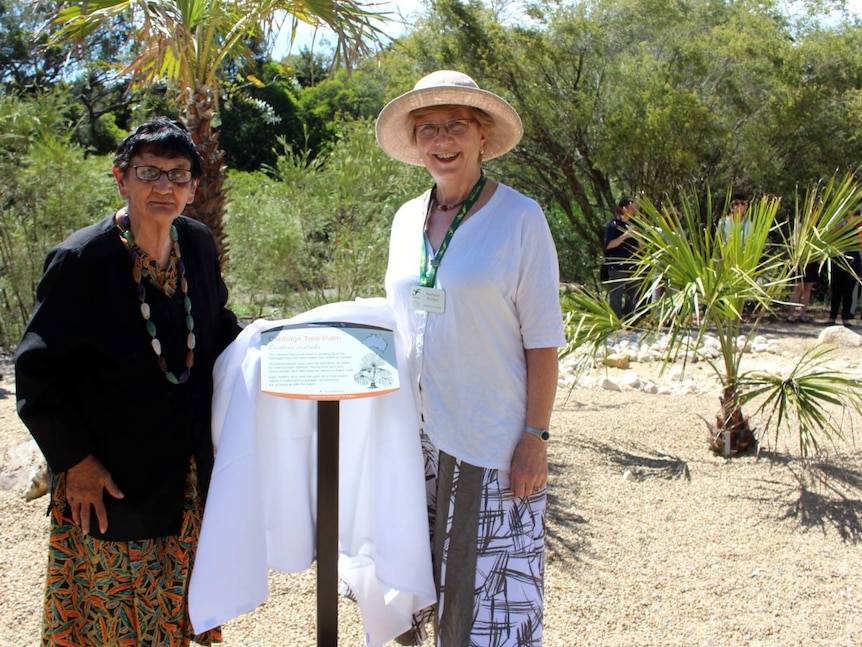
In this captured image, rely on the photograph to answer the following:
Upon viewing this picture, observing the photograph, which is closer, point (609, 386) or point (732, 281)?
point (732, 281)

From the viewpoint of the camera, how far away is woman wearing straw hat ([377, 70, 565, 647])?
7.52 ft

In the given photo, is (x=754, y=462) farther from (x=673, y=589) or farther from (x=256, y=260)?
(x=256, y=260)

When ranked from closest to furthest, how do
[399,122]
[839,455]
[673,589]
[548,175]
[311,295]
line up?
[399,122] → [673,589] → [839,455] → [311,295] → [548,175]

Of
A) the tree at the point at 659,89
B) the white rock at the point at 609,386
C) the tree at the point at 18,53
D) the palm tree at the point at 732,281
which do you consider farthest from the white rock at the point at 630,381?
the tree at the point at 18,53

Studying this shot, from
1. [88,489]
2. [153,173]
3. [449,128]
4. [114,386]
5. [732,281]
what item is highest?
[449,128]

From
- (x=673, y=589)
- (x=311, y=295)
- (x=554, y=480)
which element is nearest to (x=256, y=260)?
(x=311, y=295)

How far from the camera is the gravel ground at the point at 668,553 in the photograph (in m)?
3.37

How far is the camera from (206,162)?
5.45 meters

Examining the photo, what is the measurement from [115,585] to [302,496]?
0.60m

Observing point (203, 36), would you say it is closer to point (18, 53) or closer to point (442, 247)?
point (442, 247)

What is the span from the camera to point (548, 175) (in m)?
13.7

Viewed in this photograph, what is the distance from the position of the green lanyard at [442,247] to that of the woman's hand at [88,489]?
1064mm

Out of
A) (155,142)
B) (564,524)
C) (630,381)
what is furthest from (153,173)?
(630,381)

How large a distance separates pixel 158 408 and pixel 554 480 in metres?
3.22
